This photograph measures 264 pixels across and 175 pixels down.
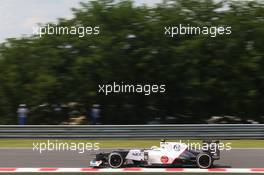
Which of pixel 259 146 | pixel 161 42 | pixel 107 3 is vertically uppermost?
pixel 107 3

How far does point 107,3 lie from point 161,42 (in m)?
2.75

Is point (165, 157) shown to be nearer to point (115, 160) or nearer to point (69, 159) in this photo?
point (115, 160)

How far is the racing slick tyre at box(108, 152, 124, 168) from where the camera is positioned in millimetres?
9898

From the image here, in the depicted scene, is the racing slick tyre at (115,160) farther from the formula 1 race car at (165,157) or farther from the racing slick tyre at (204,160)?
the racing slick tyre at (204,160)

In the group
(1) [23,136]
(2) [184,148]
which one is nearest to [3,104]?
(1) [23,136]

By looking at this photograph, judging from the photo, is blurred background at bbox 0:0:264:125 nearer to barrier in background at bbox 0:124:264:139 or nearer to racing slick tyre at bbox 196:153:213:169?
barrier in background at bbox 0:124:264:139

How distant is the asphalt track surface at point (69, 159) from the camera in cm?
1058

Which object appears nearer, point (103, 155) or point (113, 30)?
point (103, 155)

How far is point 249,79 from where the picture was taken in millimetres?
19453

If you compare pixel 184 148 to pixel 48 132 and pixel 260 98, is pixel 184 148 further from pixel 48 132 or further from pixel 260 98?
pixel 260 98

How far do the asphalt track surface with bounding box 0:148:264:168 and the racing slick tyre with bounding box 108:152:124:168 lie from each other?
509 mm

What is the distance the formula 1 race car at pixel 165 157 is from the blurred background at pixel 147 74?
8.44 metres

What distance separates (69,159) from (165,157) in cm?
227

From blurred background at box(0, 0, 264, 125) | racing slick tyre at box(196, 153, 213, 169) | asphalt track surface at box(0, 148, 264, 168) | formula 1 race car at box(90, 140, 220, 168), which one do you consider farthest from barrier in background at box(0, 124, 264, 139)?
blurred background at box(0, 0, 264, 125)
